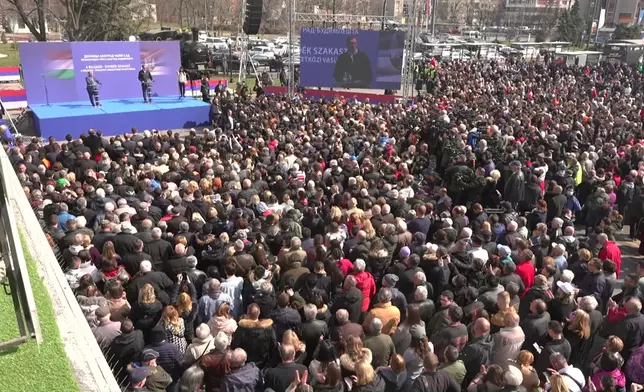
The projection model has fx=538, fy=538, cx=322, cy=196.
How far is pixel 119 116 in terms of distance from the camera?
17922 millimetres

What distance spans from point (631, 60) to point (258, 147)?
1078 inches

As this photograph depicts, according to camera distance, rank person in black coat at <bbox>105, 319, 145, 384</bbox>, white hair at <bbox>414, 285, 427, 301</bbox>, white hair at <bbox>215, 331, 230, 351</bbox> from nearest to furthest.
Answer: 1. white hair at <bbox>215, 331, 230, 351</bbox>
2. person in black coat at <bbox>105, 319, 145, 384</bbox>
3. white hair at <bbox>414, 285, 427, 301</bbox>

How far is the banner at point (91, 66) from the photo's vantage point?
58.9 ft

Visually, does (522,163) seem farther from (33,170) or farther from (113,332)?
(33,170)

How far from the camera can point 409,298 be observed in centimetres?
610

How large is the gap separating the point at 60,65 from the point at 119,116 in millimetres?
2782

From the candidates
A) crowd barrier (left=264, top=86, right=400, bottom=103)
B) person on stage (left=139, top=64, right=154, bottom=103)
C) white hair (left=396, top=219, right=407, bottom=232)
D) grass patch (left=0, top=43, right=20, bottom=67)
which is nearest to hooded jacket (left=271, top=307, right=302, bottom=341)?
white hair (left=396, top=219, right=407, bottom=232)

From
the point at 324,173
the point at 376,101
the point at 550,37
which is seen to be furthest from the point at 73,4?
the point at 550,37

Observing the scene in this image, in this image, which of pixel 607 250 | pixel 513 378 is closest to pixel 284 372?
pixel 513 378

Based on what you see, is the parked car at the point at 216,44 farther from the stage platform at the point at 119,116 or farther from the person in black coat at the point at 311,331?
the person in black coat at the point at 311,331

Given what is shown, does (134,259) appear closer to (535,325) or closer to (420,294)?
(420,294)

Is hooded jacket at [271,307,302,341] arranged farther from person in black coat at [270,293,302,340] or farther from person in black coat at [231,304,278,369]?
person in black coat at [231,304,278,369]

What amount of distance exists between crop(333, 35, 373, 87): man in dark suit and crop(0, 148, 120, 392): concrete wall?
18.3m

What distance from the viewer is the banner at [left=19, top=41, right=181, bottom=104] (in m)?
18.0
